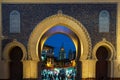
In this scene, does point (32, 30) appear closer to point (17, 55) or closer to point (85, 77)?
point (17, 55)

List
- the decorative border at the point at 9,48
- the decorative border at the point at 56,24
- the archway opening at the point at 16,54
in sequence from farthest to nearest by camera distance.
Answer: the archway opening at the point at 16,54
the decorative border at the point at 56,24
the decorative border at the point at 9,48

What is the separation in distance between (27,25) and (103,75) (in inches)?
136

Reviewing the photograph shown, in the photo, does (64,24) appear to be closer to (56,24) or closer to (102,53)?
(56,24)

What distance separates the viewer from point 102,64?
50.3 feet

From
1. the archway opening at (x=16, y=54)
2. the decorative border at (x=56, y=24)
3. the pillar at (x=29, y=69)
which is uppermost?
the decorative border at (x=56, y=24)

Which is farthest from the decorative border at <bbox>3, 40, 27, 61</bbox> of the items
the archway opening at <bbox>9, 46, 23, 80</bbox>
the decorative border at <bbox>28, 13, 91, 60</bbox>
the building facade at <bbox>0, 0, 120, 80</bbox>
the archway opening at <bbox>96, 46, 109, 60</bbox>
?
the archway opening at <bbox>96, 46, 109, 60</bbox>

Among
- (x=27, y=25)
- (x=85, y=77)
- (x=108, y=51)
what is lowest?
(x=85, y=77)

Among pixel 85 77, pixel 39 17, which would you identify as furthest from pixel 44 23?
pixel 85 77

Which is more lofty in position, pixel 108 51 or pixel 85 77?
A: pixel 108 51

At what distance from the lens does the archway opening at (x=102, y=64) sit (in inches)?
598

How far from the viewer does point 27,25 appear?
14.9m

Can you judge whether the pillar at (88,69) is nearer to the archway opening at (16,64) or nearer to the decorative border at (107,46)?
the decorative border at (107,46)

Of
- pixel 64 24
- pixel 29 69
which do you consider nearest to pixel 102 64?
pixel 64 24

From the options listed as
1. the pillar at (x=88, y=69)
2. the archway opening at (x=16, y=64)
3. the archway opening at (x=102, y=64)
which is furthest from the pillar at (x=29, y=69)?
the archway opening at (x=102, y=64)
